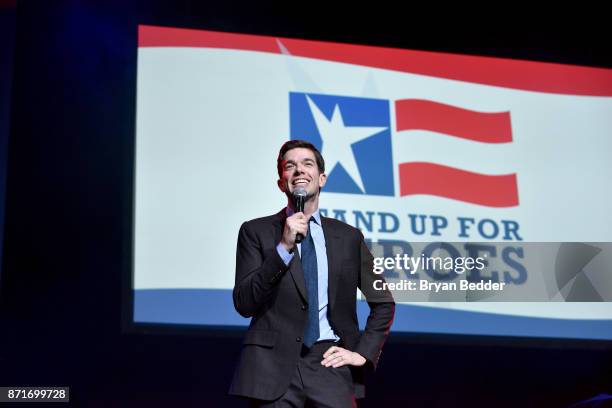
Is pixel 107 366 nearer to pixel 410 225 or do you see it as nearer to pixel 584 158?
pixel 410 225

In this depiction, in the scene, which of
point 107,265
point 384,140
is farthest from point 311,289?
point 384,140

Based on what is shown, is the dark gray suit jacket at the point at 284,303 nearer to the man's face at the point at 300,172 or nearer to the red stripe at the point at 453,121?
the man's face at the point at 300,172

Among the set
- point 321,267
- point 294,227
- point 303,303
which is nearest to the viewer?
point 294,227

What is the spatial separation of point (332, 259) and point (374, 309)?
215mm

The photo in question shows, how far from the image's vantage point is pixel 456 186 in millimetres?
3918

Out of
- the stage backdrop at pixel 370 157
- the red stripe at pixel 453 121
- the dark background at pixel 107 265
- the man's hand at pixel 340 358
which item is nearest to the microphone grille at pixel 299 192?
the man's hand at pixel 340 358

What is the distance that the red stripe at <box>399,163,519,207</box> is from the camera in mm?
3871

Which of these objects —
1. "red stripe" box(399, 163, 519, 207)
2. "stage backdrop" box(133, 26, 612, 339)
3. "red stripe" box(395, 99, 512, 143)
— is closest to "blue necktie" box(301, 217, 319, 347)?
"stage backdrop" box(133, 26, 612, 339)

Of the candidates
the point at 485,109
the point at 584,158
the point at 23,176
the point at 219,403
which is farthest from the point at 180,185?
the point at 584,158

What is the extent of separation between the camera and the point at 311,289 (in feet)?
6.60

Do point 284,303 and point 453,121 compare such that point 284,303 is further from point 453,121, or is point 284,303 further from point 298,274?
point 453,121

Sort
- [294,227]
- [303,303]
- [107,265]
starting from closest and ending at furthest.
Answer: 1. [294,227]
2. [303,303]
3. [107,265]

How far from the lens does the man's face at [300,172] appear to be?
209 cm

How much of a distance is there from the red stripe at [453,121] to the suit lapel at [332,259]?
192 cm
